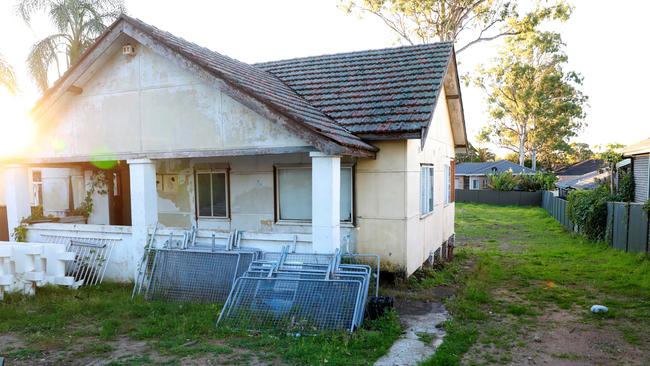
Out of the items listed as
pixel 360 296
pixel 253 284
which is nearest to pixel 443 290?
pixel 360 296

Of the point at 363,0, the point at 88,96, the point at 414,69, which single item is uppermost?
the point at 363,0

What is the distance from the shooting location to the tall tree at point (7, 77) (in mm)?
16984

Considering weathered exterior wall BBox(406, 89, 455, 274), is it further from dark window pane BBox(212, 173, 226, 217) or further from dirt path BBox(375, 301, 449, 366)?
dark window pane BBox(212, 173, 226, 217)

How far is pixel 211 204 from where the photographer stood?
397 inches

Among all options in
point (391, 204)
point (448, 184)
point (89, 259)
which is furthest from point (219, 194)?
point (448, 184)

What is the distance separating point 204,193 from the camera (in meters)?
10.1

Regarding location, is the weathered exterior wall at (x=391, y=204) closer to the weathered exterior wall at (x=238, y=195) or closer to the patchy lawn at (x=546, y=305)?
the weathered exterior wall at (x=238, y=195)

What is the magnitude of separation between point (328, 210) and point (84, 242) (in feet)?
18.7

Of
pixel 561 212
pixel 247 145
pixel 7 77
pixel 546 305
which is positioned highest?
pixel 7 77

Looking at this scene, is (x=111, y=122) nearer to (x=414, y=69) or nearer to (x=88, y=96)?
(x=88, y=96)

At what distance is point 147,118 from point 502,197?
104 ft

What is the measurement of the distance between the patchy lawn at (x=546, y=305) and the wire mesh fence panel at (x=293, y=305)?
1478 mm

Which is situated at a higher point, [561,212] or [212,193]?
[212,193]

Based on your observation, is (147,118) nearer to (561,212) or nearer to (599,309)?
(599,309)
